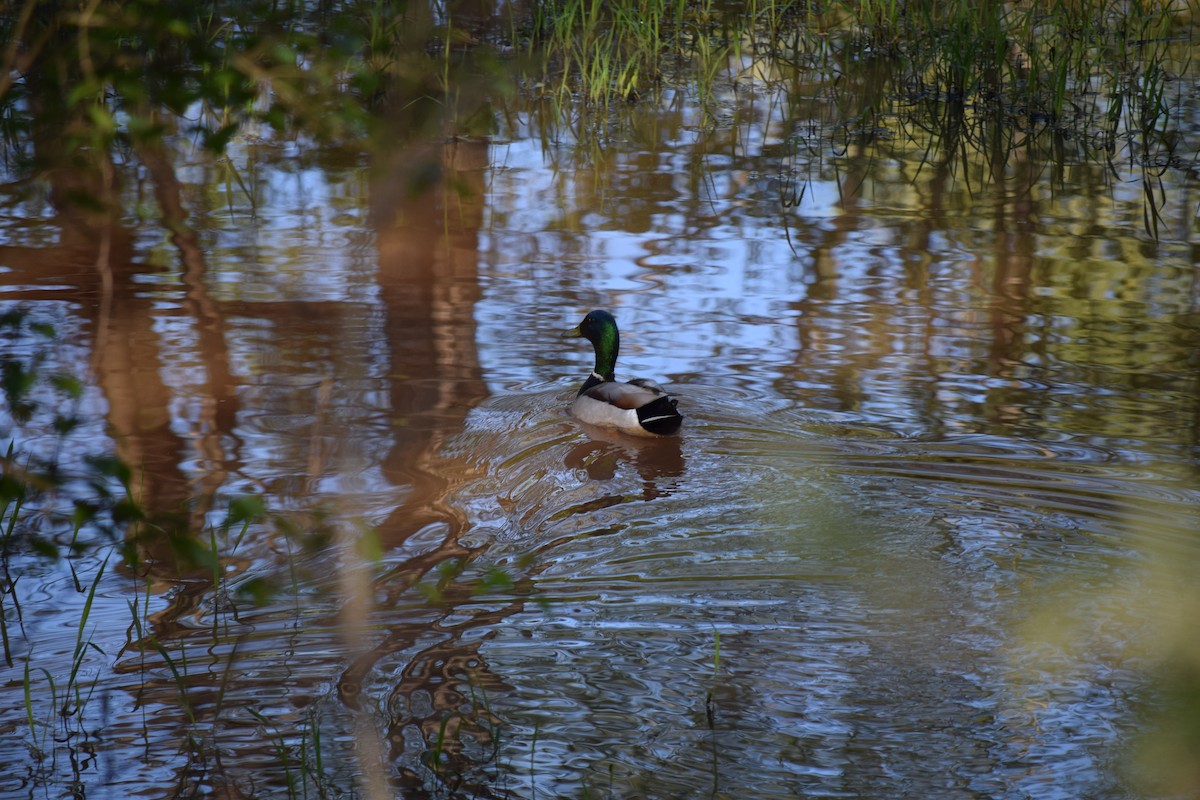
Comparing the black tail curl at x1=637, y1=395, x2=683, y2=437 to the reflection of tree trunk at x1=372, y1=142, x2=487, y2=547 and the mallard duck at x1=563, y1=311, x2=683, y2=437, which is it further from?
the reflection of tree trunk at x1=372, y1=142, x2=487, y2=547

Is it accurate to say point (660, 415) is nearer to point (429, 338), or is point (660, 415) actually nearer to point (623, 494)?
point (623, 494)

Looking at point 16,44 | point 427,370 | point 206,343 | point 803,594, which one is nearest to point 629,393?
point 427,370

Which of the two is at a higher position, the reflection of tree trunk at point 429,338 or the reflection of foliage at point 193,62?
the reflection of foliage at point 193,62

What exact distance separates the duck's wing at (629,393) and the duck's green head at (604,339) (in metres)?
0.27

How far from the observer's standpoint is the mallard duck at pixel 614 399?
5.79 m

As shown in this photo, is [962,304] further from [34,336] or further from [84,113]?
[84,113]

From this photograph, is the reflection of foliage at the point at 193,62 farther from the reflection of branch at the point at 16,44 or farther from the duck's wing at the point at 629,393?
the duck's wing at the point at 629,393

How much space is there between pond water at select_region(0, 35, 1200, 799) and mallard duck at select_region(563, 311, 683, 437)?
13cm

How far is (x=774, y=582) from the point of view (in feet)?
14.8

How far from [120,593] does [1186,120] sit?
978 cm

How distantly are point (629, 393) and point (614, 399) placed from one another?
5.1 inches

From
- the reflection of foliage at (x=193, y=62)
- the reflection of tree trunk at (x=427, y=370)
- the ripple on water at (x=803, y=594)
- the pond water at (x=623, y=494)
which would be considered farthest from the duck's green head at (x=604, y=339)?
the reflection of foliage at (x=193, y=62)

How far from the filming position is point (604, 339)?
645 centimetres

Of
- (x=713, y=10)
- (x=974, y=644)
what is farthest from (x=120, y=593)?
(x=713, y=10)
